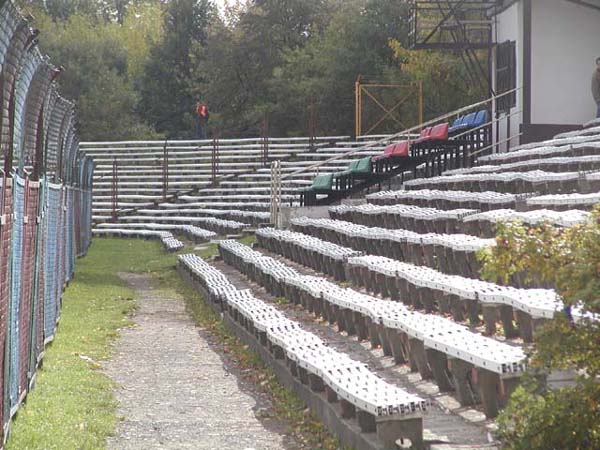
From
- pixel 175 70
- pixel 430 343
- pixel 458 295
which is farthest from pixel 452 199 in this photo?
pixel 175 70

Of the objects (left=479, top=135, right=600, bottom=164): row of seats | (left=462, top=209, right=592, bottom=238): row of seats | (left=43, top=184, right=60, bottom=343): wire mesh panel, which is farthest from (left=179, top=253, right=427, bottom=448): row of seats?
(left=479, top=135, right=600, bottom=164): row of seats

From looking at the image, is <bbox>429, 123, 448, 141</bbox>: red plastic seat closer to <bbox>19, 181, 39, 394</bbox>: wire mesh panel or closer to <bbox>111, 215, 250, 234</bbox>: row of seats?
<bbox>111, 215, 250, 234</bbox>: row of seats

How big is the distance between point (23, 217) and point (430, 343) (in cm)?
314

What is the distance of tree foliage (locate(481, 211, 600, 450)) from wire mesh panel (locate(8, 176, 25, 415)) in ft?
12.3

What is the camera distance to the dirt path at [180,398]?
8039 millimetres

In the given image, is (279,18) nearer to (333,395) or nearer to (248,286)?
(248,286)

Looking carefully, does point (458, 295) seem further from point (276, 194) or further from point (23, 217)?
point (276, 194)

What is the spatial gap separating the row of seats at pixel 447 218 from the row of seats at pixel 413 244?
0.29m

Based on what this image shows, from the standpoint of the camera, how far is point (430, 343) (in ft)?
25.0

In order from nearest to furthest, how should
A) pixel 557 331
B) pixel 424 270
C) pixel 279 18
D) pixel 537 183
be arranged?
pixel 557 331 < pixel 424 270 < pixel 537 183 < pixel 279 18

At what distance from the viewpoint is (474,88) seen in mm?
33781

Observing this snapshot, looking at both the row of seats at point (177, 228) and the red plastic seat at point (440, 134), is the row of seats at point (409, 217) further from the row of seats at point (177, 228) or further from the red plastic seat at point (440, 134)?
Result: the row of seats at point (177, 228)

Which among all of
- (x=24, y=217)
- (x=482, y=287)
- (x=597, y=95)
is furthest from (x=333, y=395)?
(x=597, y=95)

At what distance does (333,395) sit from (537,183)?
23.1ft
